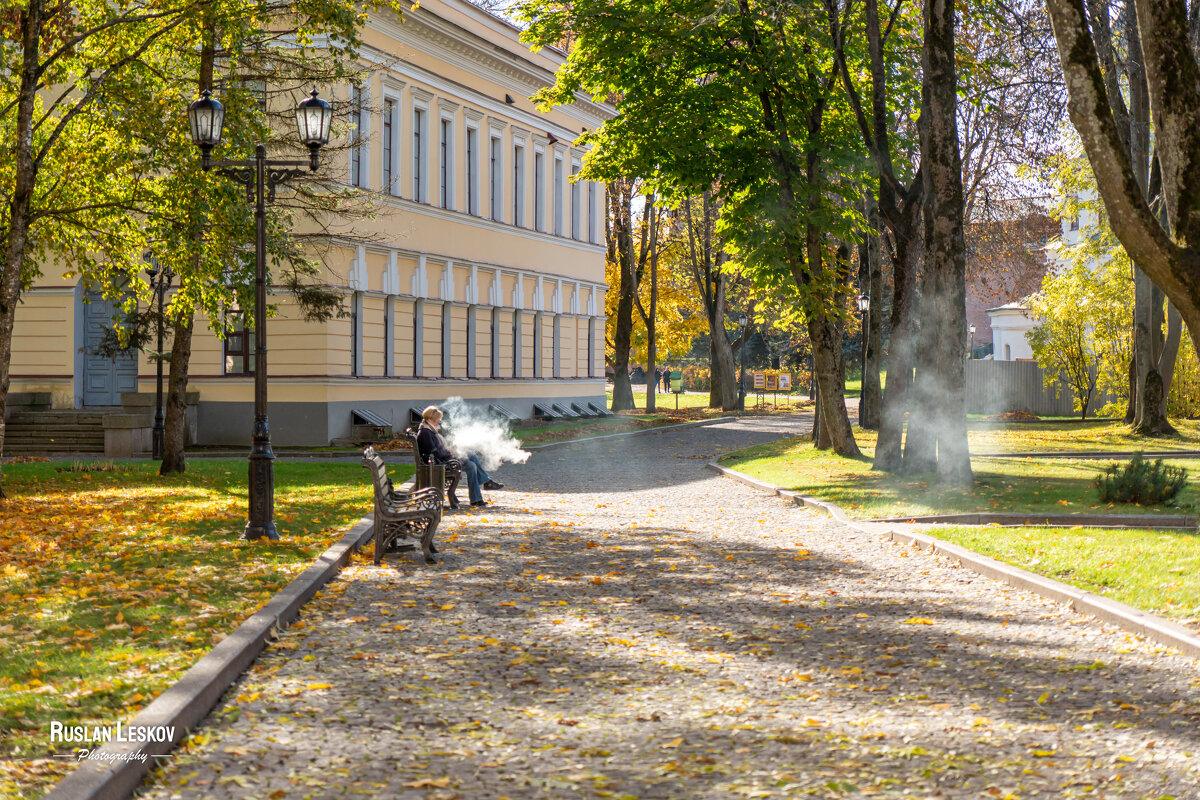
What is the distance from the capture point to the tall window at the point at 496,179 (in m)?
40.4

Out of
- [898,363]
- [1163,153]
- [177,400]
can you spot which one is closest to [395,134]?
[177,400]

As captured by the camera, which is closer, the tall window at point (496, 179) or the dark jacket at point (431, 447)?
the dark jacket at point (431, 447)

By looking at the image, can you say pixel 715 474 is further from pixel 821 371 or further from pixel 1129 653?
pixel 1129 653

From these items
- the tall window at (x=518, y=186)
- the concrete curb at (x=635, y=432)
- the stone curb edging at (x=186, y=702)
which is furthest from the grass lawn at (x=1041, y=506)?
the tall window at (x=518, y=186)

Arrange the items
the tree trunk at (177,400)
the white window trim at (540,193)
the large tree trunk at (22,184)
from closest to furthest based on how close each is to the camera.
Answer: the large tree trunk at (22,184) < the tree trunk at (177,400) < the white window trim at (540,193)

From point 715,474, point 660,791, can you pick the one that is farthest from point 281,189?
point 660,791

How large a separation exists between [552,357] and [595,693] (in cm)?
3881

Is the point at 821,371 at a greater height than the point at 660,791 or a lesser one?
greater

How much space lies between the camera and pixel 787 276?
23797 millimetres

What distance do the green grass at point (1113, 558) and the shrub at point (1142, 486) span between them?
2.24 m

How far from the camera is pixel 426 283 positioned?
117 feet

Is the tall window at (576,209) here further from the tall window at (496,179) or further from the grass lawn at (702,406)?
the tall window at (496,179)

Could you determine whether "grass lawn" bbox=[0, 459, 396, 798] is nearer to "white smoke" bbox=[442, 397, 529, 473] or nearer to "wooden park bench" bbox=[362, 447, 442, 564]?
"wooden park bench" bbox=[362, 447, 442, 564]

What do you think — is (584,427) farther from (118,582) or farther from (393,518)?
(118,582)
